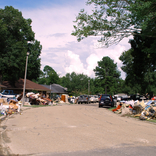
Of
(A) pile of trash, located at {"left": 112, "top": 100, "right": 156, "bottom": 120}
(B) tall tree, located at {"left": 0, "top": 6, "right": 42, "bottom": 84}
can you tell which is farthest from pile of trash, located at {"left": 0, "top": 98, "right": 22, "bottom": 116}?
(B) tall tree, located at {"left": 0, "top": 6, "right": 42, "bottom": 84}

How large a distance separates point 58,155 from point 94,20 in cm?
2115

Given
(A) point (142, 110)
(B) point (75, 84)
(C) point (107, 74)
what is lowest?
(A) point (142, 110)

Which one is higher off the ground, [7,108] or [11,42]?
[11,42]

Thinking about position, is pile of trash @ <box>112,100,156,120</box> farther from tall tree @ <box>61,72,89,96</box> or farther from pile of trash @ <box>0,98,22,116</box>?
tall tree @ <box>61,72,89,96</box>

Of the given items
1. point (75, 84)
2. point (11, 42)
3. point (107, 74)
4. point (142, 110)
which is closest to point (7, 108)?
point (142, 110)

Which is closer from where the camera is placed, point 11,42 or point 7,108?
point 7,108

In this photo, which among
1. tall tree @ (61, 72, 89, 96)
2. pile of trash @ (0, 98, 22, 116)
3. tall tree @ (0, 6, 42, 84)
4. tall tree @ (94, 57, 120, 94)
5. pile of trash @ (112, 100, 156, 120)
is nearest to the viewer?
pile of trash @ (112, 100, 156, 120)

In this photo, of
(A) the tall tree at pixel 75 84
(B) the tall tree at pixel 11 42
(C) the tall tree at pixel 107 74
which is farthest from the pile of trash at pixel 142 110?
(C) the tall tree at pixel 107 74

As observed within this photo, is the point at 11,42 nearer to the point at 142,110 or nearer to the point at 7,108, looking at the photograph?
the point at 7,108

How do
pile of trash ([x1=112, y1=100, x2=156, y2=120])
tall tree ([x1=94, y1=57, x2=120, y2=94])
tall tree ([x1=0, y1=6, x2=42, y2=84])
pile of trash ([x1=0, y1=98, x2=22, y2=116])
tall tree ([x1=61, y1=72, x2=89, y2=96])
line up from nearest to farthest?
pile of trash ([x1=112, y1=100, x2=156, y2=120]) → pile of trash ([x1=0, y1=98, x2=22, y2=116]) → tall tree ([x1=0, y1=6, x2=42, y2=84]) → tall tree ([x1=61, y1=72, x2=89, y2=96]) → tall tree ([x1=94, y1=57, x2=120, y2=94])

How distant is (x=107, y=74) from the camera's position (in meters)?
89.8

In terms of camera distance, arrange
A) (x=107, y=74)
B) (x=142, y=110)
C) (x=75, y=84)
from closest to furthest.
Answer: (x=142, y=110) < (x=75, y=84) < (x=107, y=74)

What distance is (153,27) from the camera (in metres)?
20.5

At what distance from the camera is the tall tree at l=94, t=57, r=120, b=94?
87.1 m
